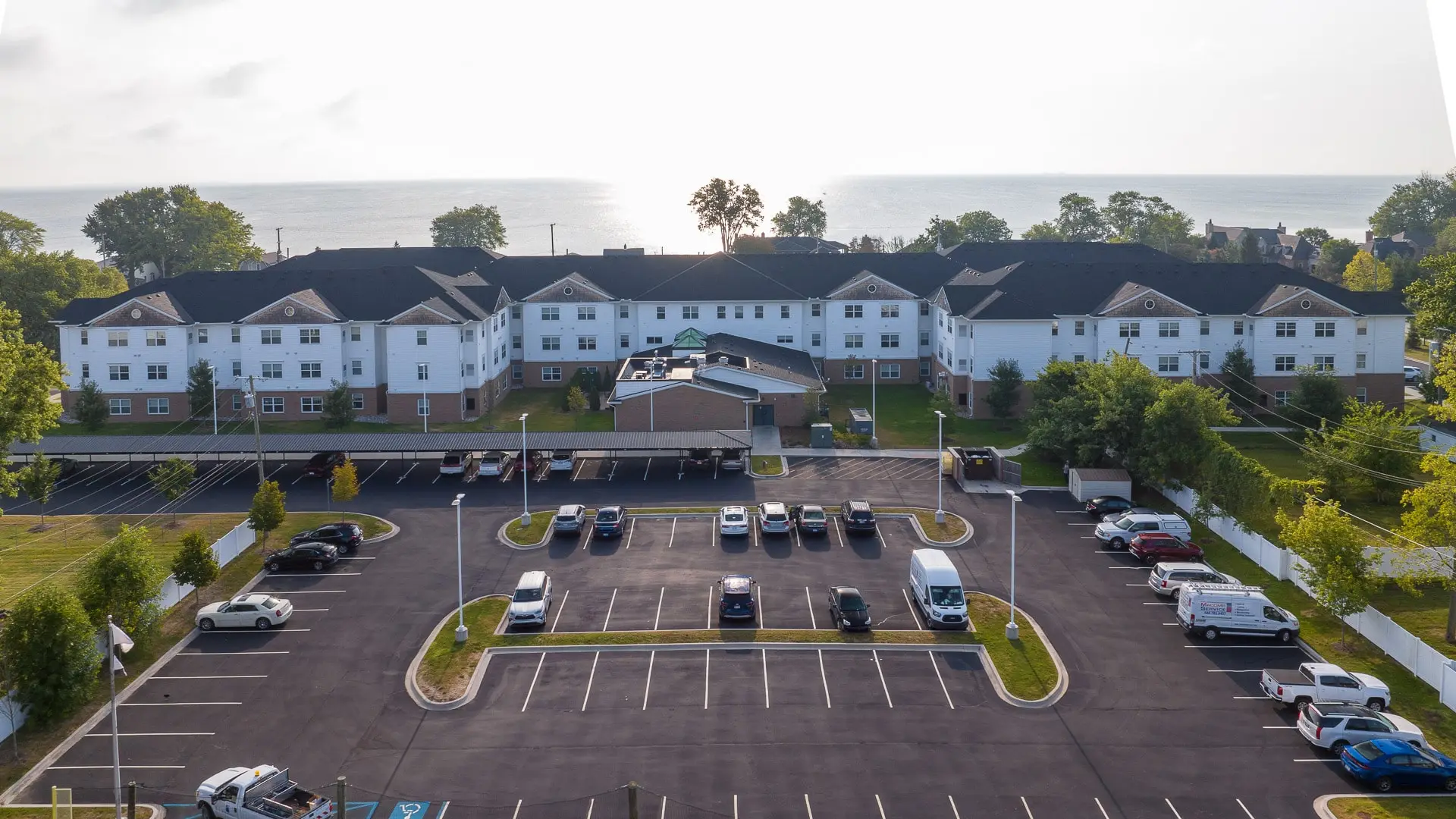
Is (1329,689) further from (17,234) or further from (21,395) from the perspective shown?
(17,234)

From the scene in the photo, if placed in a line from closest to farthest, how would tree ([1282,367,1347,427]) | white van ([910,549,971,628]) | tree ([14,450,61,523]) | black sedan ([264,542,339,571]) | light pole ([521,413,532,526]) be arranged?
white van ([910,549,971,628]) → black sedan ([264,542,339,571]) → light pole ([521,413,532,526]) → tree ([14,450,61,523]) → tree ([1282,367,1347,427])

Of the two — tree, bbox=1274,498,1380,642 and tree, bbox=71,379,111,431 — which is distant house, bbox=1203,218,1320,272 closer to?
tree, bbox=1274,498,1380,642

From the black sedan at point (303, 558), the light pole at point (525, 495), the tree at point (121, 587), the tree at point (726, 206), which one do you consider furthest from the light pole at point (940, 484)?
the tree at point (726, 206)

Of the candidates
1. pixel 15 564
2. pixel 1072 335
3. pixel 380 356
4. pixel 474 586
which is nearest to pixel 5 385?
pixel 15 564

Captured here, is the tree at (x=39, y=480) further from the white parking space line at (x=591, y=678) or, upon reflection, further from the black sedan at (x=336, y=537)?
the white parking space line at (x=591, y=678)

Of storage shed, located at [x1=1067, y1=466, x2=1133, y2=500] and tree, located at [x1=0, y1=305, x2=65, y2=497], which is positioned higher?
tree, located at [x1=0, y1=305, x2=65, y2=497]

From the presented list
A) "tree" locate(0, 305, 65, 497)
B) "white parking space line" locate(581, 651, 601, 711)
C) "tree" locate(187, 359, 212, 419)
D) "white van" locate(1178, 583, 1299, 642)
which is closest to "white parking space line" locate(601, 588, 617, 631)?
"white parking space line" locate(581, 651, 601, 711)

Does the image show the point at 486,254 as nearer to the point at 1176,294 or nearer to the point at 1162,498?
the point at 1176,294
